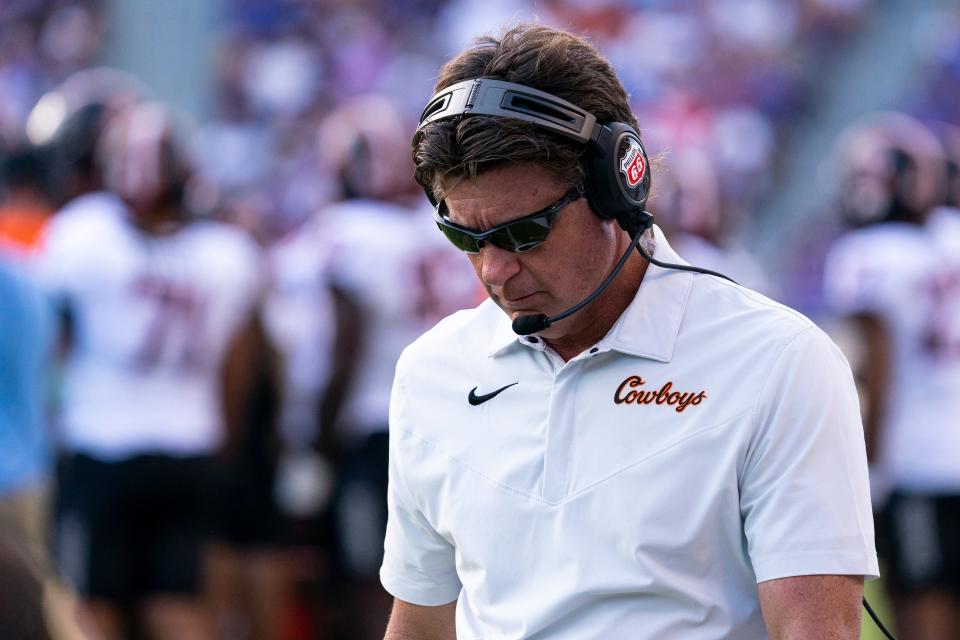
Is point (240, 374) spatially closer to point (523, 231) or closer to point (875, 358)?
point (875, 358)

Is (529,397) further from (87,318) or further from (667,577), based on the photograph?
(87,318)

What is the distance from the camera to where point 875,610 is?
20.1 ft

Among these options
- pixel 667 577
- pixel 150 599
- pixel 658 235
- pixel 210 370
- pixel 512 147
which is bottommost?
pixel 150 599

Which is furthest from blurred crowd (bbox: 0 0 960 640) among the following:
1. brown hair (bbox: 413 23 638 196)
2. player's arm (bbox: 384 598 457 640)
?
brown hair (bbox: 413 23 638 196)

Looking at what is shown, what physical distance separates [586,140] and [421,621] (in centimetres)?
84

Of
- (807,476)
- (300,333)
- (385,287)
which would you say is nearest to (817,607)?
(807,476)

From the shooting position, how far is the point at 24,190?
21.6 feet

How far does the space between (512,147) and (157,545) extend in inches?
157

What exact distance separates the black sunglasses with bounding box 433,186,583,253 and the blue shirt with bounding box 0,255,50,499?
7.78 ft

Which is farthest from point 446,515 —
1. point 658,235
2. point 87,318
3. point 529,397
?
point 87,318

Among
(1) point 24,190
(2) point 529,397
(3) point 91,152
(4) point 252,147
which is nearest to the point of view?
(2) point 529,397

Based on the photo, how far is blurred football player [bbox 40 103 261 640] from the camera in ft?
18.1

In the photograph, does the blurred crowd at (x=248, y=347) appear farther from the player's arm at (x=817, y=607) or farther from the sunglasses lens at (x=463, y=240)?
the player's arm at (x=817, y=607)

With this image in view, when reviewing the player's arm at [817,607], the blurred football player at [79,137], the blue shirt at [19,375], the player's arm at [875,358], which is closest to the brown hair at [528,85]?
the player's arm at [817,607]
